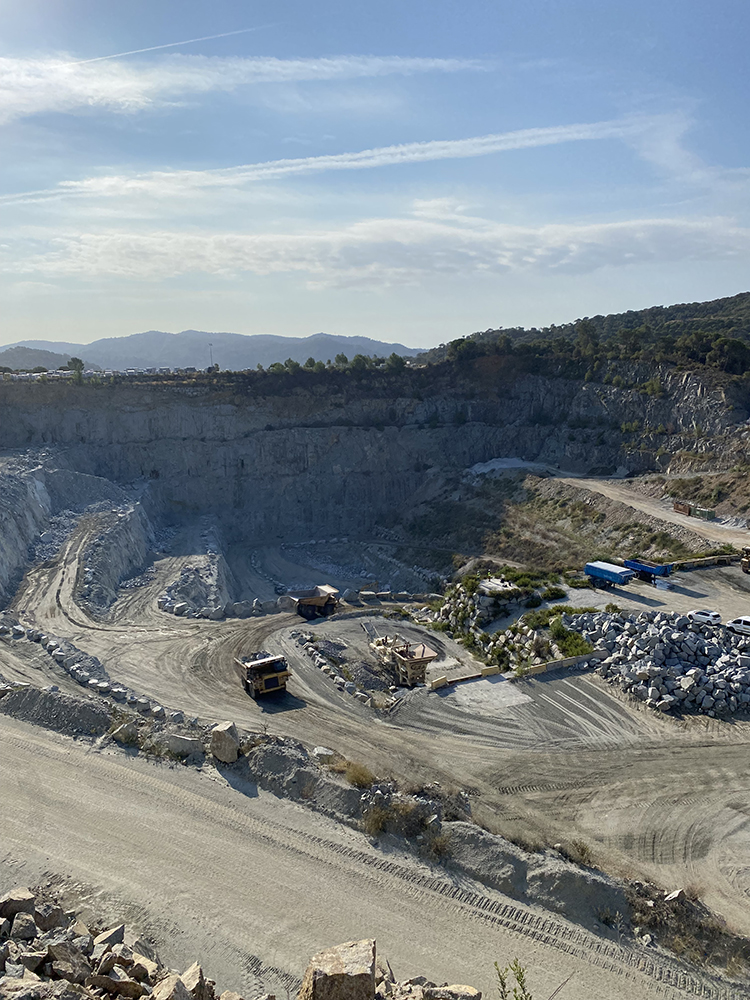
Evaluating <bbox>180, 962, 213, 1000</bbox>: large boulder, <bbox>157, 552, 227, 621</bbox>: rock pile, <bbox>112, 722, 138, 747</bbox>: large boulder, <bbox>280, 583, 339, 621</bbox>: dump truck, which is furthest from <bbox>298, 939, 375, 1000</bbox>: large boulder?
<bbox>157, 552, 227, 621</bbox>: rock pile

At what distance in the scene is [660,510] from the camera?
4059cm

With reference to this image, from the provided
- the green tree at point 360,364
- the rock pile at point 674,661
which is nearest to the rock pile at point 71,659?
the rock pile at point 674,661

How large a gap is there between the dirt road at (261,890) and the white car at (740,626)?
45.5ft

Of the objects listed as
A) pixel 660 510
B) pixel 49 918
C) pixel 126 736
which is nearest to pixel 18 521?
pixel 126 736

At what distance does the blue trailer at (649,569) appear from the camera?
97.8 ft

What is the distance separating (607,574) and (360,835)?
63.2 feet

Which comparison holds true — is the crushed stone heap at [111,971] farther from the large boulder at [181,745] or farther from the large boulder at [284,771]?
the large boulder at [181,745]

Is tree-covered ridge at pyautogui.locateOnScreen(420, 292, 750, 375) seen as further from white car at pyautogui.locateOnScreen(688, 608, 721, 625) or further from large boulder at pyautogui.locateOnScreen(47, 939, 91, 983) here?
large boulder at pyautogui.locateOnScreen(47, 939, 91, 983)

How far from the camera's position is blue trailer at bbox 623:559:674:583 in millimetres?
29812

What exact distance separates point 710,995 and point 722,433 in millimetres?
40801

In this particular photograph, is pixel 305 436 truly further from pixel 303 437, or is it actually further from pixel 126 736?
pixel 126 736

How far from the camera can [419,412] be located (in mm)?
61688

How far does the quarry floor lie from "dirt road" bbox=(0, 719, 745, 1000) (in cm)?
3

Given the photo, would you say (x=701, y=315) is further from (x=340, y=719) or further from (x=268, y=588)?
(x=340, y=719)
